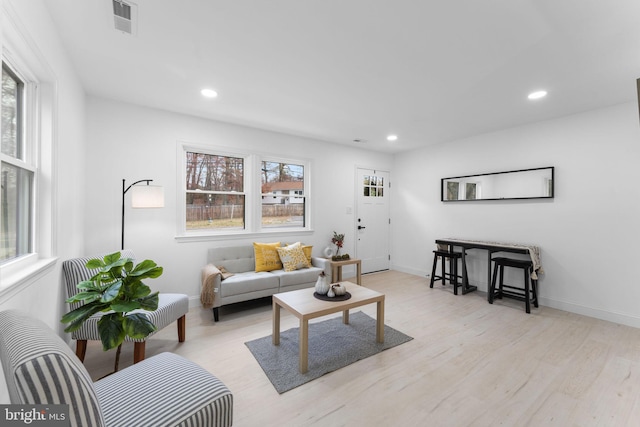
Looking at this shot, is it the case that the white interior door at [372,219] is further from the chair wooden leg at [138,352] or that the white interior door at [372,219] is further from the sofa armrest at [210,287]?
the chair wooden leg at [138,352]

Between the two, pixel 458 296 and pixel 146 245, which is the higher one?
pixel 146 245

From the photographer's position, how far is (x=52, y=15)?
5.71 ft

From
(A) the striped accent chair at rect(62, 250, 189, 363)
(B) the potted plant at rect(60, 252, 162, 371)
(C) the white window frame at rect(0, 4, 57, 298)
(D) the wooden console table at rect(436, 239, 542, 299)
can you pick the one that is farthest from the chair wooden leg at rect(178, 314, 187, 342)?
(D) the wooden console table at rect(436, 239, 542, 299)

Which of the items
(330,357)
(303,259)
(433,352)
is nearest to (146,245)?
(303,259)

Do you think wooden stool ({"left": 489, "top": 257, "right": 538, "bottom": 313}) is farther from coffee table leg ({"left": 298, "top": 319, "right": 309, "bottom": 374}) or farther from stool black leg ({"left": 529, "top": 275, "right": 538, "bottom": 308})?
coffee table leg ({"left": 298, "top": 319, "right": 309, "bottom": 374})

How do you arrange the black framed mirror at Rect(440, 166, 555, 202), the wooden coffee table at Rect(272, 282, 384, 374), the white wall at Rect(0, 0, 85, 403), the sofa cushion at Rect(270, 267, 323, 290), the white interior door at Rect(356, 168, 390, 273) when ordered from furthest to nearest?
the white interior door at Rect(356, 168, 390, 273), the black framed mirror at Rect(440, 166, 555, 202), the sofa cushion at Rect(270, 267, 323, 290), the wooden coffee table at Rect(272, 282, 384, 374), the white wall at Rect(0, 0, 85, 403)

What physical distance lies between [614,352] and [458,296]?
5.43 ft

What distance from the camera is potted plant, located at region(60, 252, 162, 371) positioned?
4.88 feet

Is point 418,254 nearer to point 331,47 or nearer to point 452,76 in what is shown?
point 452,76

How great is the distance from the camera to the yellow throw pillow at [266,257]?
11.9 feet

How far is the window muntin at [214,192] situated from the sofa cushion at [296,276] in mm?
1027

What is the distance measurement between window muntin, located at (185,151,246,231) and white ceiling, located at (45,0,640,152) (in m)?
0.66

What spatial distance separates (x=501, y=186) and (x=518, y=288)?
1497mm

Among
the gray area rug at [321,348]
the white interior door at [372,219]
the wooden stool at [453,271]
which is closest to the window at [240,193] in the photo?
the white interior door at [372,219]
